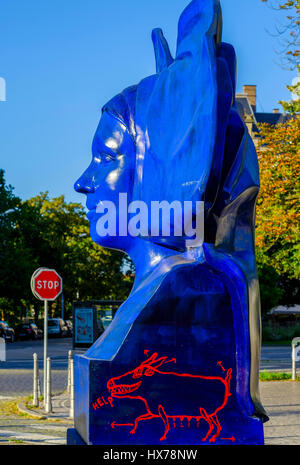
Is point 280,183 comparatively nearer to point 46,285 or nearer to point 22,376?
point 46,285

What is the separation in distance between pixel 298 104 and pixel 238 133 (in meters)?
13.3

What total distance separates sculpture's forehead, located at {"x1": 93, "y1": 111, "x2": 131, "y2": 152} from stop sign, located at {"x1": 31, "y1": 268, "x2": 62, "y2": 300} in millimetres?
9323

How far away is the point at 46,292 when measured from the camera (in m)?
13.9

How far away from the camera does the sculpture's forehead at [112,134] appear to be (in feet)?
15.1

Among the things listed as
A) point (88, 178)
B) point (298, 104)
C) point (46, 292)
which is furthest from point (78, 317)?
point (88, 178)

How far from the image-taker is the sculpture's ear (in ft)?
15.8

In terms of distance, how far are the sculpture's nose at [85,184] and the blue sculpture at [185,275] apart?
0.11 metres

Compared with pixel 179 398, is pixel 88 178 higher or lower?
higher

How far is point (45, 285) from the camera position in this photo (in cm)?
1392

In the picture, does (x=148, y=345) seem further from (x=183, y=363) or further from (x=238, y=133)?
(x=238, y=133)

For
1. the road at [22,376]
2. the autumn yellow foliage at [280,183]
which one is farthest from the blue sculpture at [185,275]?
the autumn yellow foliage at [280,183]

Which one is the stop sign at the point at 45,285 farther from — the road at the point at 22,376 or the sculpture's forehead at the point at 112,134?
the sculpture's forehead at the point at 112,134

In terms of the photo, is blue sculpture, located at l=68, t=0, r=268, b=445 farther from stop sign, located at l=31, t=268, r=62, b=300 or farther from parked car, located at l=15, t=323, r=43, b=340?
parked car, located at l=15, t=323, r=43, b=340
